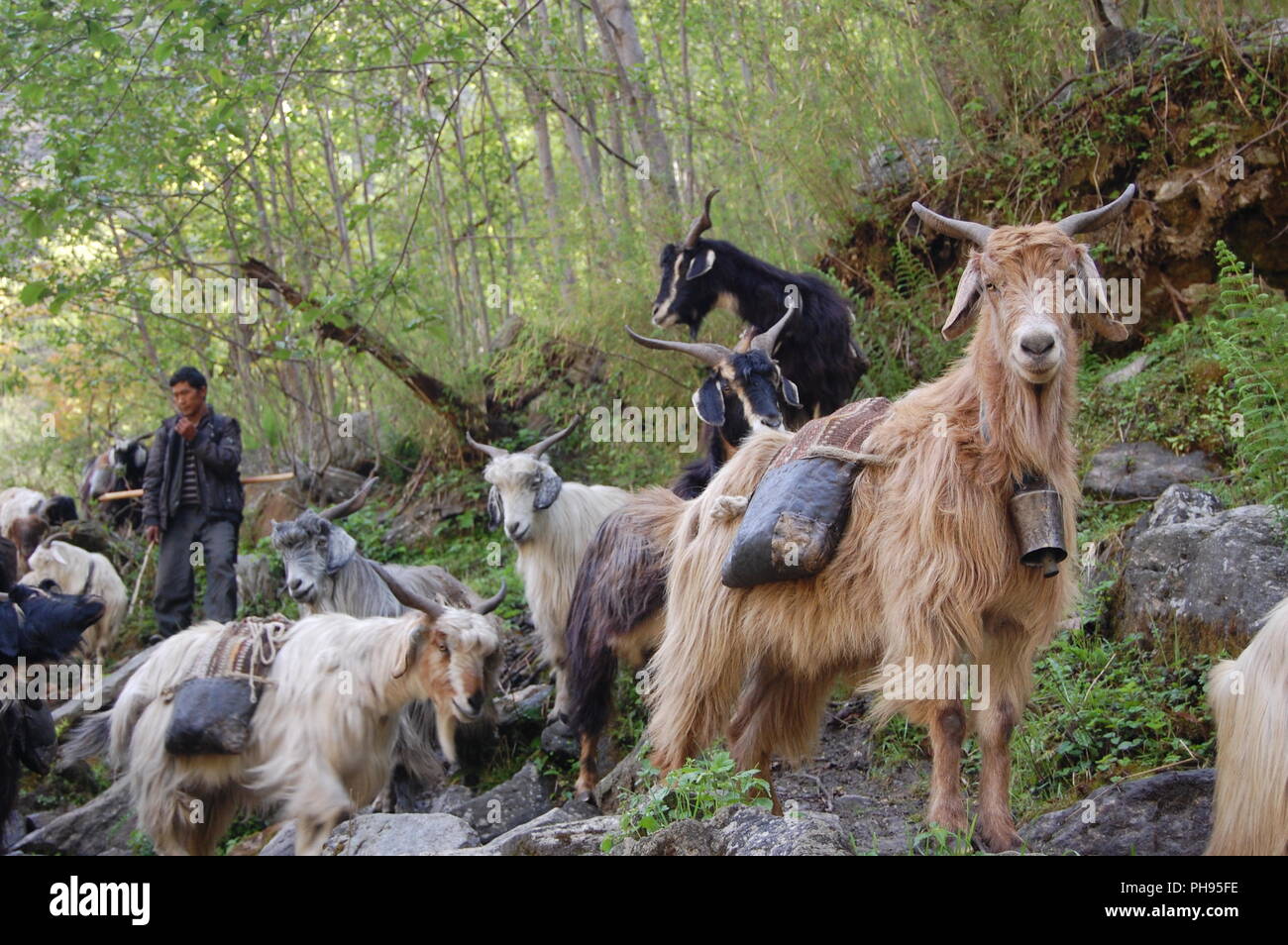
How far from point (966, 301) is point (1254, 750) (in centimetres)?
170

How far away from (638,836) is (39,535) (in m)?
9.13

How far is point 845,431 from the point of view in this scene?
4.81 metres

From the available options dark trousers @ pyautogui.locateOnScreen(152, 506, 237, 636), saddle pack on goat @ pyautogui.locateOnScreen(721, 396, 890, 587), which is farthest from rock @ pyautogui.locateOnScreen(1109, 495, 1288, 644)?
dark trousers @ pyautogui.locateOnScreen(152, 506, 237, 636)

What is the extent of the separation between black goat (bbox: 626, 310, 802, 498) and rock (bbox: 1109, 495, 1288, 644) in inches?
76.9

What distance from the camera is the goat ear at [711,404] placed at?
688cm

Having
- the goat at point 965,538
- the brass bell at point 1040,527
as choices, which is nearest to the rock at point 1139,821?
the goat at point 965,538

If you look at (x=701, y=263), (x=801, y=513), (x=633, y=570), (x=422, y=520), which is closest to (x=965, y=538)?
(x=801, y=513)

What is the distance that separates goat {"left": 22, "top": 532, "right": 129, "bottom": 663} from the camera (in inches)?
411

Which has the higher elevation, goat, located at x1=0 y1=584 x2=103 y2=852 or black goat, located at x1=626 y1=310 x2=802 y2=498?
black goat, located at x1=626 y1=310 x2=802 y2=498

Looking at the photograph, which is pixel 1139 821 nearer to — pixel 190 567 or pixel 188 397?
pixel 188 397

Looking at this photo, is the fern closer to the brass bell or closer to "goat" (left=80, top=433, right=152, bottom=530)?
the brass bell

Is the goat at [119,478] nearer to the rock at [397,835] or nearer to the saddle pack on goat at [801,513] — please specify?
the rock at [397,835]
